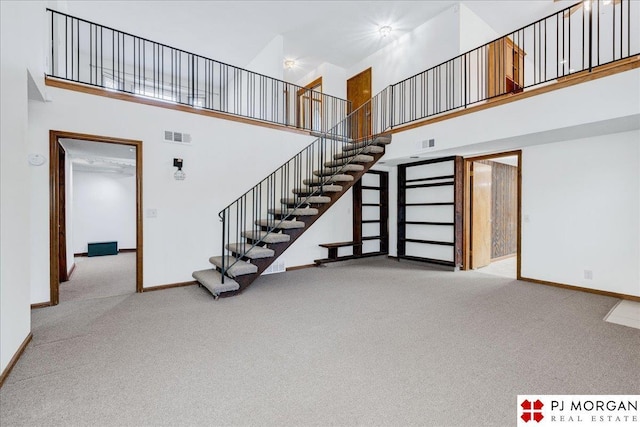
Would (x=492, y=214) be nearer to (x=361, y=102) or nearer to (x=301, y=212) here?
(x=361, y=102)

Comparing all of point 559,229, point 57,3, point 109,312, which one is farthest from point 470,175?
point 57,3

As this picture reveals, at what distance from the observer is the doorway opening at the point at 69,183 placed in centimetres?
385

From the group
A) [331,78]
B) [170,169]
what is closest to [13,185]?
[170,169]

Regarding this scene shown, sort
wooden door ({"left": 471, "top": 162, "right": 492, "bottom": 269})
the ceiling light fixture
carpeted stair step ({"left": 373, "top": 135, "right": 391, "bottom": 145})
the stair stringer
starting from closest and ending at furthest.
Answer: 1. the stair stringer
2. carpeted stair step ({"left": 373, "top": 135, "right": 391, "bottom": 145})
3. wooden door ({"left": 471, "top": 162, "right": 492, "bottom": 269})
4. the ceiling light fixture

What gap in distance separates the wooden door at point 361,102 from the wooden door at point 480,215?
3035 mm

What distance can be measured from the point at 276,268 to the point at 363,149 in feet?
9.62

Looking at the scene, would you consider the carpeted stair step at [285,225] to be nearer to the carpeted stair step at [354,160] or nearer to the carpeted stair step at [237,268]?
the carpeted stair step at [237,268]

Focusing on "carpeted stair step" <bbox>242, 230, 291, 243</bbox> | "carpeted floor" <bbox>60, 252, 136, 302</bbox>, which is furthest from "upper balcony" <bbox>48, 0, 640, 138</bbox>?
"carpeted floor" <bbox>60, 252, 136, 302</bbox>

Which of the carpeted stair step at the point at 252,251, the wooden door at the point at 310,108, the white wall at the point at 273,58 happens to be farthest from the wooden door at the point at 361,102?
the carpeted stair step at the point at 252,251

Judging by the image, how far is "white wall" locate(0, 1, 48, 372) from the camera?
2191 mm

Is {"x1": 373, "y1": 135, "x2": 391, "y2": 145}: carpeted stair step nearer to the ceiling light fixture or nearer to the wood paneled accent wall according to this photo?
the wood paneled accent wall

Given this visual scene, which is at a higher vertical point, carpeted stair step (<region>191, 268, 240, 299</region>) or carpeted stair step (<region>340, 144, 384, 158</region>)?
carpeted stair step (<region>340, 144, 384, 158</region>)

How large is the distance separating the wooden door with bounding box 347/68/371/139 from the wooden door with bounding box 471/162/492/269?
9.96ft

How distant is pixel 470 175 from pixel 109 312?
655cm
